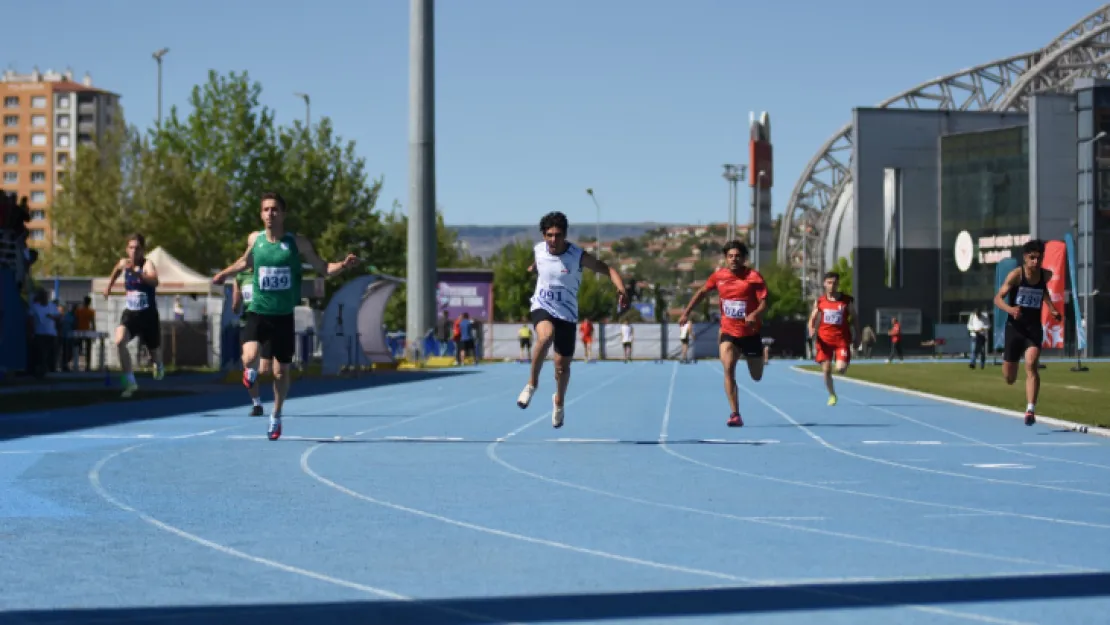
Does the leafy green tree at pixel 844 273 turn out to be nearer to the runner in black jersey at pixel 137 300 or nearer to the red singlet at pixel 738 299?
the runner in black jersey at pixel 137 300

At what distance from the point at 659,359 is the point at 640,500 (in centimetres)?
5881

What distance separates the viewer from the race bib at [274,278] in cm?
1400

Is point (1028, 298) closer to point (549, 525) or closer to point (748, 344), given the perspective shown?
point (748, 344)

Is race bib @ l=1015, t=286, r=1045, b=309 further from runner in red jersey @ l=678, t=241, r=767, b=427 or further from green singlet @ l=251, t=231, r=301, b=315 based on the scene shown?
green singlet @ l=251, t=231, r=301, b=315

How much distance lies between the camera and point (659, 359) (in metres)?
68.4

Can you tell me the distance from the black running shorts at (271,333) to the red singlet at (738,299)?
15.3ft

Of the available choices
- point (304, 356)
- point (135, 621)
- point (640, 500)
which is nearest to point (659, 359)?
point (304, 356)

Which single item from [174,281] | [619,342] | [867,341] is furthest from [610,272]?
[867,341]

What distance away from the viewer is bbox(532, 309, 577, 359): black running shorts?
14.1m

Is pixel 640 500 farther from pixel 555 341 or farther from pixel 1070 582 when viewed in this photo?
pixel 555 341

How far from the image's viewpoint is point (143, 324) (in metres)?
20.3

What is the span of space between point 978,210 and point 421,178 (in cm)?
4293

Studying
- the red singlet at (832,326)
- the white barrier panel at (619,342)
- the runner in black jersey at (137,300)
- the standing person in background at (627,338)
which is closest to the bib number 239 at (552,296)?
the runner in black jersey at (137,300)

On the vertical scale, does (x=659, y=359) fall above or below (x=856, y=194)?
below
